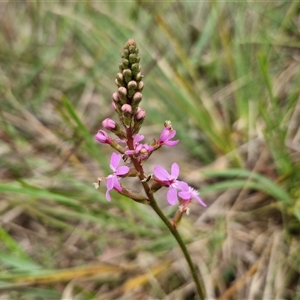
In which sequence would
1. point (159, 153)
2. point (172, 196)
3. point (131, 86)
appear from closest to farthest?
point (131, 86)
point (172, 196)
point (159, 153)

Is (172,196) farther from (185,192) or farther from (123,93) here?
(123,93)

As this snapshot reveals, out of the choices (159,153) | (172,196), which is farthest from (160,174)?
(159,153)

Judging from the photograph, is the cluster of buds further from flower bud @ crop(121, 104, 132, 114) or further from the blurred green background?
the blurred green background

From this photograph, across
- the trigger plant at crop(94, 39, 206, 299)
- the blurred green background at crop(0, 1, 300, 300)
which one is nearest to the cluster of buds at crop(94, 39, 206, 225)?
the trigger plant at crop(94, 39, 206, 299)

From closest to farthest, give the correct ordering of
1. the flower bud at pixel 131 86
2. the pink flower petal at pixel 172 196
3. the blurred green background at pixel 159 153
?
the flower bud at pixel 131 86
the pink flower petal at pixel 172 196
the blurred green background at pixel 159 153

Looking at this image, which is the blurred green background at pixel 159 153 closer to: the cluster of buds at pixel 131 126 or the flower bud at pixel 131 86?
the cluster of buds at pixel 131 126

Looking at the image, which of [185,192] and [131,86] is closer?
[131,86]

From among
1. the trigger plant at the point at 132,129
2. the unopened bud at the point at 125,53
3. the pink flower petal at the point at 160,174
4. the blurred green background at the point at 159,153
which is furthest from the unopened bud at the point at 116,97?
the blurred green background at the point at 159,153

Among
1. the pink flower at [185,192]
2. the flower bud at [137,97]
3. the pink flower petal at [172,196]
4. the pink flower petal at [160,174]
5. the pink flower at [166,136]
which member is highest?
the flower bud at [137,97]

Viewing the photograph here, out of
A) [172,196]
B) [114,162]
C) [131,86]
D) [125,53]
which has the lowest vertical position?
[172,196]
